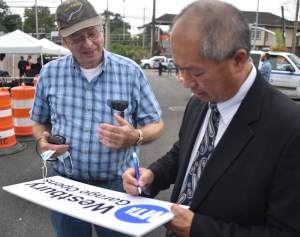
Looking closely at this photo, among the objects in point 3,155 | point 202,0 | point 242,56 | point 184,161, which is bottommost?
point 3,155

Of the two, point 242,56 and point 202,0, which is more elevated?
point 202,0

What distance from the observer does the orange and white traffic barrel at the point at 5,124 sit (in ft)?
22.8

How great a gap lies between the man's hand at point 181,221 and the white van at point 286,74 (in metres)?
13.4

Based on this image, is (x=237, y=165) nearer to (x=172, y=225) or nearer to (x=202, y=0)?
(x=172, y=225)

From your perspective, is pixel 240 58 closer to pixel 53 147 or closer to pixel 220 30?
pixel 220 30

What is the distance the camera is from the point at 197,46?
1.38 meters

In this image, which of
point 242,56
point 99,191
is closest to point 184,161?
point 99,191

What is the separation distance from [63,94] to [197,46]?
124 cm

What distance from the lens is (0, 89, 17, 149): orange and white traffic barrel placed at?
6941 millimetres

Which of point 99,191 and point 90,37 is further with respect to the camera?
point 90,37

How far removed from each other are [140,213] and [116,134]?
1.88ft

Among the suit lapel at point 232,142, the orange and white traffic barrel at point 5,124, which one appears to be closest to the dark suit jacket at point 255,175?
the suit lapel at point 232,142

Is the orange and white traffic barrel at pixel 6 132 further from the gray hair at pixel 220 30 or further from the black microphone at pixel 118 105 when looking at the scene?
the gray hair at pixel 220 30

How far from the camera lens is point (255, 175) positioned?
4.58 feet
